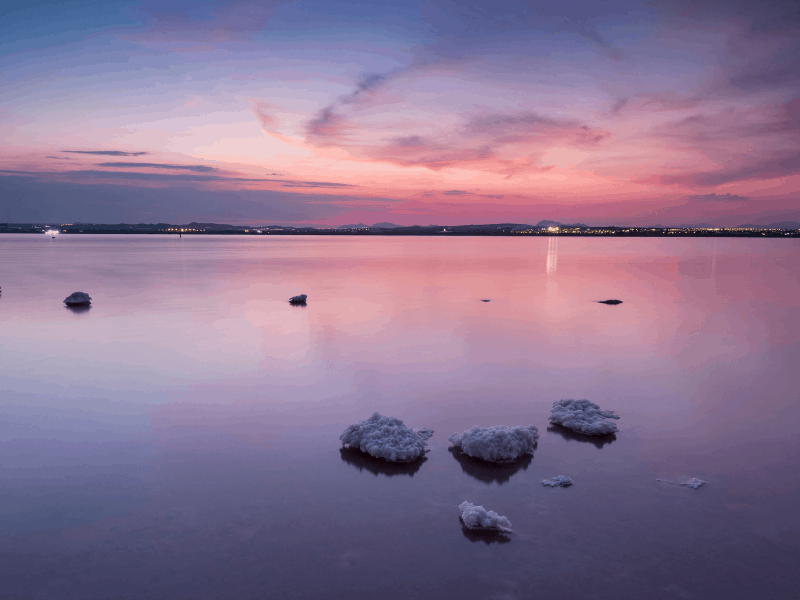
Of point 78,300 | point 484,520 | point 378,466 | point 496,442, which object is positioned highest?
point 78,300

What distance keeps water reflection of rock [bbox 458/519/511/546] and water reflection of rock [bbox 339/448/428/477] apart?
1.27m

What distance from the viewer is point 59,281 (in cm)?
2688

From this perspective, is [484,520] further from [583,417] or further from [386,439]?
[583,417]

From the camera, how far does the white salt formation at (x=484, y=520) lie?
4.56m

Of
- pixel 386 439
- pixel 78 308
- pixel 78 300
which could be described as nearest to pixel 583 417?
pixel 386 439

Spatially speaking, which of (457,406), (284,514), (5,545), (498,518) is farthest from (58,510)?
(457,406)

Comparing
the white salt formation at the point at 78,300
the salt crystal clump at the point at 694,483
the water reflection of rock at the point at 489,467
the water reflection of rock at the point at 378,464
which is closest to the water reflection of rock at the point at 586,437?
the water reflection of rock at the point at 489,467

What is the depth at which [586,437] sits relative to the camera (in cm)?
676

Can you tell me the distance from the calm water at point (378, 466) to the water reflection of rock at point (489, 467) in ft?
0.10

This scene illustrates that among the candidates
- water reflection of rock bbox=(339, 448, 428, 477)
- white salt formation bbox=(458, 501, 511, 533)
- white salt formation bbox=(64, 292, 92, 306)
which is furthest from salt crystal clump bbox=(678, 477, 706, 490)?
white salt formation bbox=(64, 292, 92, 306)

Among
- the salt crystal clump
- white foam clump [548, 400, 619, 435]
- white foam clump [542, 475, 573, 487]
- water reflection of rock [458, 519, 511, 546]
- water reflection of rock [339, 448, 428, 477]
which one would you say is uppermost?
white foam clump [548, 400, 619, 435]

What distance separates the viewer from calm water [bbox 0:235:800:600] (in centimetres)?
401

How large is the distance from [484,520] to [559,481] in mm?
1379

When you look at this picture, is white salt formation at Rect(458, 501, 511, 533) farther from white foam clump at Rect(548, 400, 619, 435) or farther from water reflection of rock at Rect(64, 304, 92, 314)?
water reflection of rock at Rect(64, 304, 92, 314)
